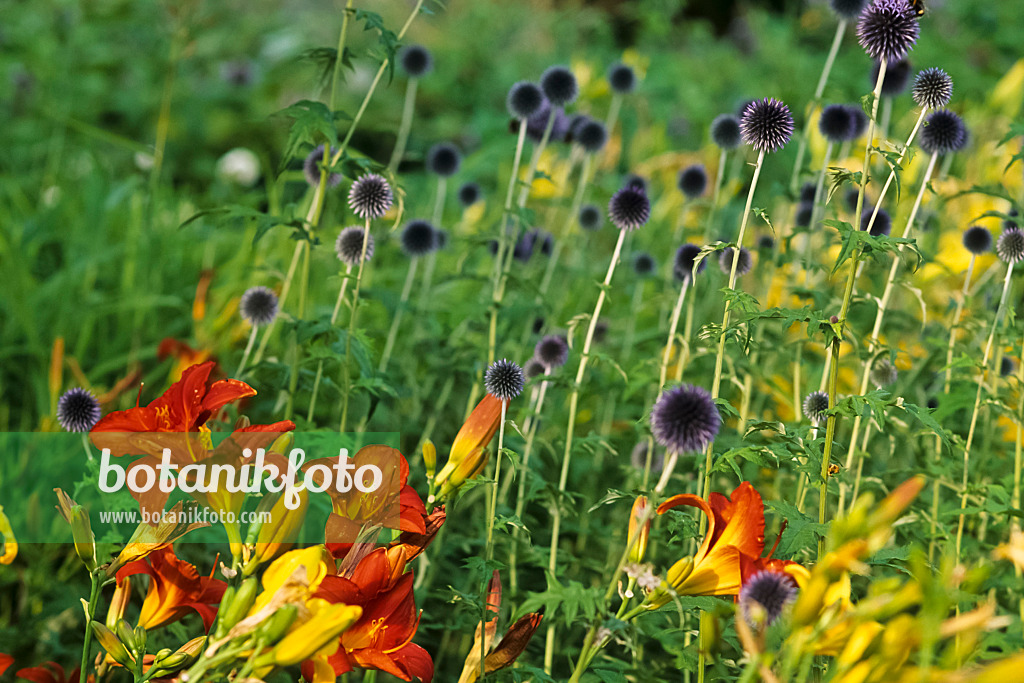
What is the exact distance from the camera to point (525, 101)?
6.57ft

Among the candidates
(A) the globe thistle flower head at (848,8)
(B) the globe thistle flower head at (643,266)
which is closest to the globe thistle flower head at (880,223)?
(A) the globe thistle flower head at (848,8)

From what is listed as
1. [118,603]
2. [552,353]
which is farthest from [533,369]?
[118,603]

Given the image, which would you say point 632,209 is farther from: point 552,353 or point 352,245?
point 352,245

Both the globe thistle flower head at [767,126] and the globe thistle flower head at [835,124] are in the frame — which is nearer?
the globe thistle flower head at [767,126]

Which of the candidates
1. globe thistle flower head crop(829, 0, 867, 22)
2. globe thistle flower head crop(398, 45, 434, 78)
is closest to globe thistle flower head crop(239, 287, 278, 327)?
globe thistle flower head crop(398, 45, 434, 78)

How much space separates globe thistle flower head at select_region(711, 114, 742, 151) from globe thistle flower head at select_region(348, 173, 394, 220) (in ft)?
3.08

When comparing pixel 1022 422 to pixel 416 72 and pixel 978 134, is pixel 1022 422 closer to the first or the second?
pixel 416 72

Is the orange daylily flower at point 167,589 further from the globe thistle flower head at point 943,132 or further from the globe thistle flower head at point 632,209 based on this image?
the globe thistle flower head at point 943,132

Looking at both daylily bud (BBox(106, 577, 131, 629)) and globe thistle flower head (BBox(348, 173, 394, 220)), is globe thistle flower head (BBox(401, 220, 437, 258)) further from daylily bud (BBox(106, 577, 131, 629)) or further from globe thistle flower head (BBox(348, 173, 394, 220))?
daylily bud (BBox(106, 577, 131, 629))

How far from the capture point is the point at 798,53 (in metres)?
5.83

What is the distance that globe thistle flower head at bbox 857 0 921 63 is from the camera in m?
1.32

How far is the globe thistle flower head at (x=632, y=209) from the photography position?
1604mm

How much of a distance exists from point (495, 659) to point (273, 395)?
4.92 ft

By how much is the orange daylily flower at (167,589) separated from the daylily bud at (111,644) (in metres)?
0.06
